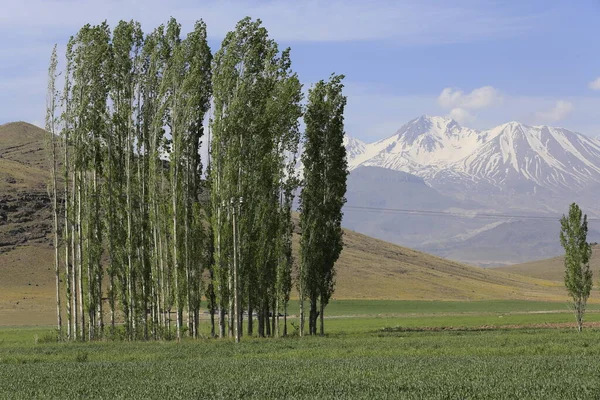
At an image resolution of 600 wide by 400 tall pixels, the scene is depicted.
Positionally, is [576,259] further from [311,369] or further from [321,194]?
[311,369]

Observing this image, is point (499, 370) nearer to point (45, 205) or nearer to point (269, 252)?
point (269, 252)

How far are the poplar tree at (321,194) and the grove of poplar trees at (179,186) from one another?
163 mm

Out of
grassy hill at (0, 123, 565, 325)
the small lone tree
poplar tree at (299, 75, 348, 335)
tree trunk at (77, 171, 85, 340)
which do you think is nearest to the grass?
tree trunk at (77, 171, 85, 340)

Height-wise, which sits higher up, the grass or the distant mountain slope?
the distant mountain slope

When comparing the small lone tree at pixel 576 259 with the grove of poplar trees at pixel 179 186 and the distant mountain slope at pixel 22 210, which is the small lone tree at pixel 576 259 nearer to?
the grove of poplar trees at pixel 179 186

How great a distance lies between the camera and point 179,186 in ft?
174

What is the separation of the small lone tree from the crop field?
16742 mm

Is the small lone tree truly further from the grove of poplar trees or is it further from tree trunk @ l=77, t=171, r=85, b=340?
tree trunk @ l=77, t=171, r=85, b=340

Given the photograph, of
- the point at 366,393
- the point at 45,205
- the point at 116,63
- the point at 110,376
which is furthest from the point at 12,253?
the point at 366,393

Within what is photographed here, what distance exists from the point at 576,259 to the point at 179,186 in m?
32.8

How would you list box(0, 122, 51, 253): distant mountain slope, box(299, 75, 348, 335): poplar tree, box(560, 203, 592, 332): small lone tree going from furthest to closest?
box(0, 122, 51, 253): distant mountain slope, box(560, 203, 592, 332): small lone tree, box(299, 75, 348, 335): poplar tree

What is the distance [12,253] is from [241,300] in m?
105

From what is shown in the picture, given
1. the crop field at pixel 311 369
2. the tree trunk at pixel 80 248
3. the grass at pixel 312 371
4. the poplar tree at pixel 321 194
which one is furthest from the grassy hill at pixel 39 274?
the grass at pixel 312 371

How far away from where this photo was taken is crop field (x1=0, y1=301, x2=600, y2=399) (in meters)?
24.3
